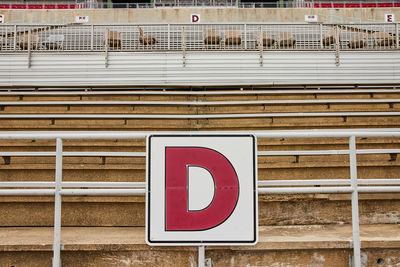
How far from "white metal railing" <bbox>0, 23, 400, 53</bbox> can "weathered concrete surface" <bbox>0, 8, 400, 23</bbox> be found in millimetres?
6395

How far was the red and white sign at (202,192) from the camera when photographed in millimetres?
2273

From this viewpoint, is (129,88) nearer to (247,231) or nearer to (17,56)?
(17,56)

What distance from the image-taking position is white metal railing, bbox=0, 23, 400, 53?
959 cm

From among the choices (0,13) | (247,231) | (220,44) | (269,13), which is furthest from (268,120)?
(0,13)

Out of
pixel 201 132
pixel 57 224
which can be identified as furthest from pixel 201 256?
pixel 57 224

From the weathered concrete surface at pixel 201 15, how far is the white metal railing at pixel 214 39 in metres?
6.39

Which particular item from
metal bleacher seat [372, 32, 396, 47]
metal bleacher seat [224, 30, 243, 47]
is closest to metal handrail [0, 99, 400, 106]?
metal bleacher seat [372, 32, 396, 47]

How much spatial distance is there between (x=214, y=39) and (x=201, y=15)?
7.42 meters

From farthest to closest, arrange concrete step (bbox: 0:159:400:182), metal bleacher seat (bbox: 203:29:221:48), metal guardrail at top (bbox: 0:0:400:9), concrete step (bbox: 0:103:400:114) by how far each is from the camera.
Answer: metal guardrail at top (bbox: 0:0:400:9), metal bleacher seat (bbox: 203:29:221:48), concrete step (bbox: 0:103:400:114), concrete step (bbox: 0:159:400:182)

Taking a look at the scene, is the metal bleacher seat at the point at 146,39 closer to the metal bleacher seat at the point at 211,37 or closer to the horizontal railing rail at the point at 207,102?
the metal bleacher seat at the point at 211,37

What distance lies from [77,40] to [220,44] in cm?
435

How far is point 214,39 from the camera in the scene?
10023 mm

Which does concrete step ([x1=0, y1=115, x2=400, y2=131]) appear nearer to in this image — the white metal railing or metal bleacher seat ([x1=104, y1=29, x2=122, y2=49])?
the white metal railing

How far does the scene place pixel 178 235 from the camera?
2.27 metres
